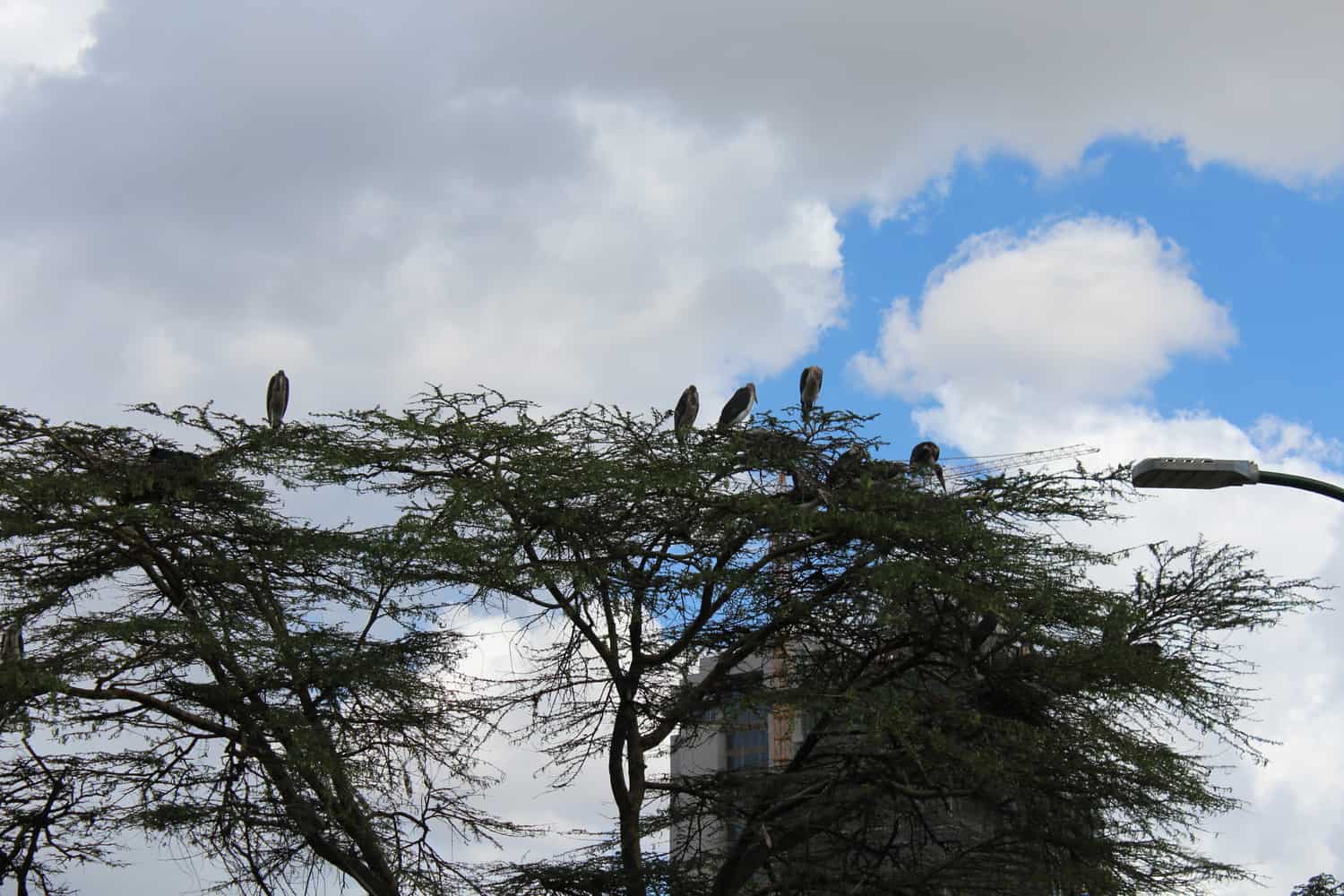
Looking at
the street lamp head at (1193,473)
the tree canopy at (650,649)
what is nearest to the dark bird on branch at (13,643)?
the tree canopy at (650,649)

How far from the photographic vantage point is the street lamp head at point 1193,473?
454 inches

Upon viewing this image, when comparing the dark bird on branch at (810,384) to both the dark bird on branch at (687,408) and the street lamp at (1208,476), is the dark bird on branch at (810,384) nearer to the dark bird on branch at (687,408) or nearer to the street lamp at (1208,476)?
the dark bird on branch at (687,408)

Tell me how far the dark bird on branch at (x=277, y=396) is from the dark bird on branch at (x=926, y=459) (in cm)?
876

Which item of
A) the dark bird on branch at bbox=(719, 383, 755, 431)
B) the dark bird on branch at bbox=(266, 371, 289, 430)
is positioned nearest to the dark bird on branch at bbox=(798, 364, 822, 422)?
the dark bird on branch at bbox=(719, 383, 755, 431)

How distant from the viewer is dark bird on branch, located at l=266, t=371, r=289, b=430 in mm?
21125

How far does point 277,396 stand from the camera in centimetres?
2122

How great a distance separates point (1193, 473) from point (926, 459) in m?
6.75

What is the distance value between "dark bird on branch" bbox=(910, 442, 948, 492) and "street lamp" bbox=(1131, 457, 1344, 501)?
589cm

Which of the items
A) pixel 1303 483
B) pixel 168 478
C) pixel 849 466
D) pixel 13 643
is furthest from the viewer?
pixel 168 478

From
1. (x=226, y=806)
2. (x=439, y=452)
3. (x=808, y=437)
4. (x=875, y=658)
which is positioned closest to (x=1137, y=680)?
(x=875, y=658)

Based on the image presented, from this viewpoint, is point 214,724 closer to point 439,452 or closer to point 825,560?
point 439,452

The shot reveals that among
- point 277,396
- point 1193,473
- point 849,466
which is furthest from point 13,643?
point 1193,473

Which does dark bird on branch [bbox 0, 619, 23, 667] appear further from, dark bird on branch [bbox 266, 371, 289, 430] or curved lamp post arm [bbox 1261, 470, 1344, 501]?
curved lamp post arm [bbox 1261, 470, 1344, 501]

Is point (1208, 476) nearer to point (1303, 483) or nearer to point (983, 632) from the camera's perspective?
point (1303, 483)
